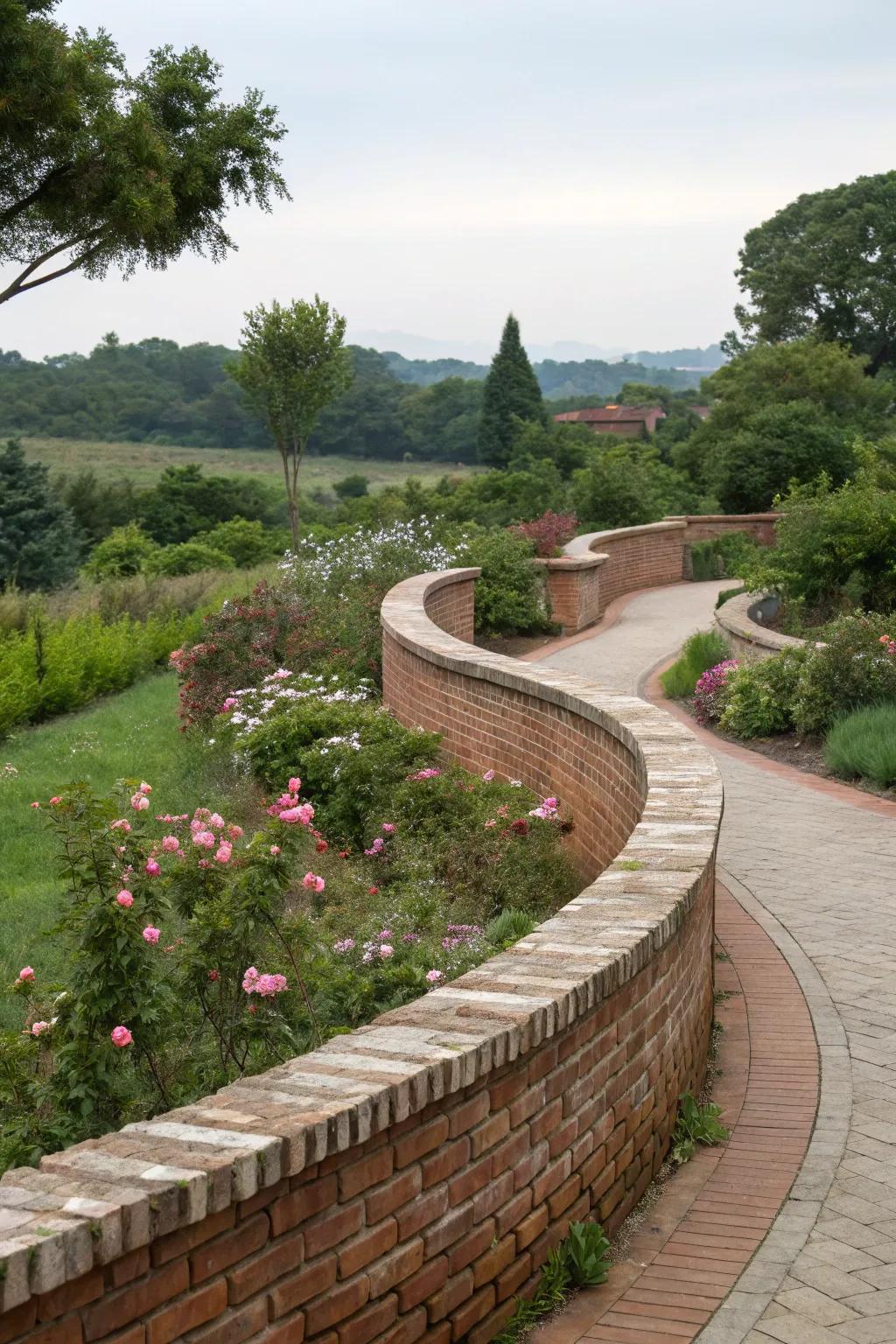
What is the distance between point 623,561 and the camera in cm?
2258

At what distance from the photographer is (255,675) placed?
42.8 feet

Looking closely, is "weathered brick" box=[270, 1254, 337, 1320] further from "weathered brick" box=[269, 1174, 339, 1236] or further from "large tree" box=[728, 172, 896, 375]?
"large tree" box=[728, 172, 896, 375]

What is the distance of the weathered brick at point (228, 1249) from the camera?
7.93 ft

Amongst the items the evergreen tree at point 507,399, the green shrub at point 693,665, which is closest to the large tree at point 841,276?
the evergreen tree at point 507,399

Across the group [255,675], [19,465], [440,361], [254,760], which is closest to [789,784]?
[254,760]

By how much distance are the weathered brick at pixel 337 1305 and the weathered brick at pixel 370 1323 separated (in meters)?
0.02

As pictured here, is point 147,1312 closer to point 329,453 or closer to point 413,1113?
point 413,1113

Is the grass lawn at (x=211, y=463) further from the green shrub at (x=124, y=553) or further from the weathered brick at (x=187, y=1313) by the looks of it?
the weathered brick at (x=187, y=1313)

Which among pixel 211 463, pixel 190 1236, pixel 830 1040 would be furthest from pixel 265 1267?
pixel 211 463

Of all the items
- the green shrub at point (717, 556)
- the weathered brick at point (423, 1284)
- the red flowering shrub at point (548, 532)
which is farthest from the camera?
the green shrub at point (717, 556)

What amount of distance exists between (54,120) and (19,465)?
2078cm

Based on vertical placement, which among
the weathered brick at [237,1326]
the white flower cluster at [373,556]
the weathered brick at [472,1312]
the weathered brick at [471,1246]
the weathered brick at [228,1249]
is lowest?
the weathered brick at [472,1312]

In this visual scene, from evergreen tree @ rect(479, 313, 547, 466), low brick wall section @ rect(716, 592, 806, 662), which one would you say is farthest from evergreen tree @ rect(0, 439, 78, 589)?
evergreen tree @ rect(479, 313, 547, 466)

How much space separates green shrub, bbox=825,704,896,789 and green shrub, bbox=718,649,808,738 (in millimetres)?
861
